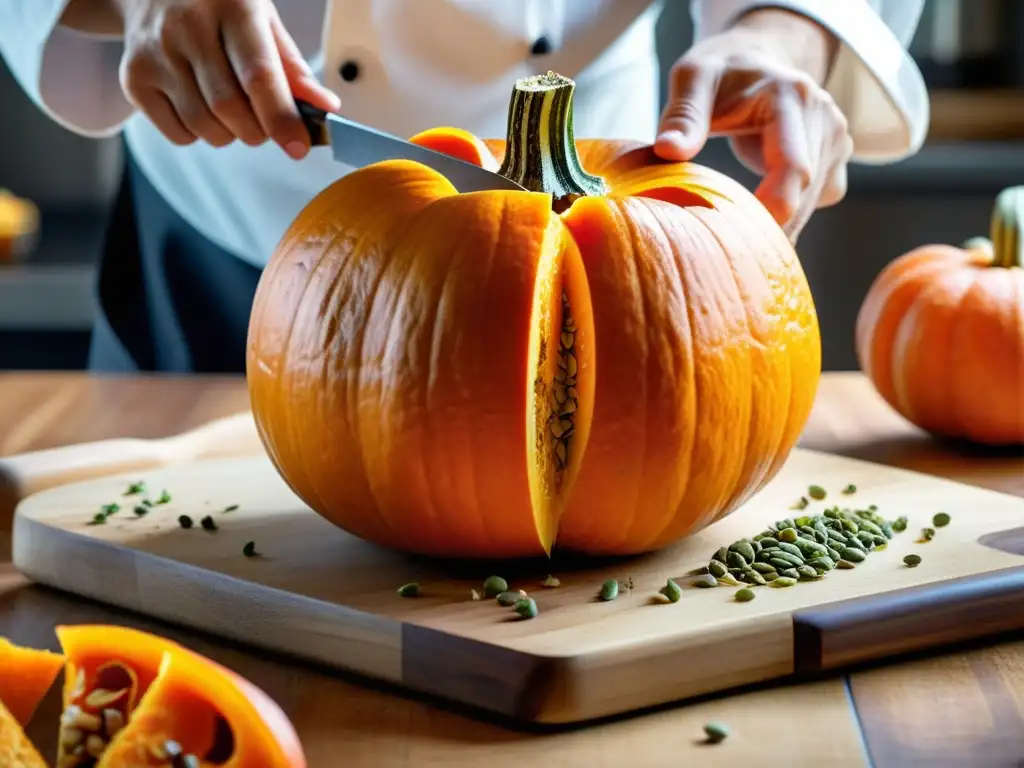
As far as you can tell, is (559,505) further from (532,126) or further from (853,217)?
(853,217)

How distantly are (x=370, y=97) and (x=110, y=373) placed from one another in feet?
1.93

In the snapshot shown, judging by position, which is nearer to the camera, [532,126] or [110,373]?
[532,126]

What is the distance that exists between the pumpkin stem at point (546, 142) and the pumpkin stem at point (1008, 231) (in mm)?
683

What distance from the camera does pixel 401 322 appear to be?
3.19 feet

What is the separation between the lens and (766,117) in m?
1.37

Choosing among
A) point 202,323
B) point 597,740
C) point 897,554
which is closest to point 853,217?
point 202,323

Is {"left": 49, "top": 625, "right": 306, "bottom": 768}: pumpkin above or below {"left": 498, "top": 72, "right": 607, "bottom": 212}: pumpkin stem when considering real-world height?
below

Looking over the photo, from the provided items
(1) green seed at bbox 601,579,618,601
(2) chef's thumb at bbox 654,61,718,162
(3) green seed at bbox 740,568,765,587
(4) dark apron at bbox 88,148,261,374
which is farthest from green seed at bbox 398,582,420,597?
(4) dark apron at bbox 88,148,261,374

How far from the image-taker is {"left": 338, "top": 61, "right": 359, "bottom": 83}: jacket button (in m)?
1.67

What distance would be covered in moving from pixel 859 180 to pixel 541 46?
69.8 inches

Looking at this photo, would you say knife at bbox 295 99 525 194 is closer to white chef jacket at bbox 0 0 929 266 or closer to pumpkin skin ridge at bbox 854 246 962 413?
white chef jacket at bbox 0 0 929 266

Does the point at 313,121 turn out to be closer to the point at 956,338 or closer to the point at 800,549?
the point at 800,549

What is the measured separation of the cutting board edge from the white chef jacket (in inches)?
27.0

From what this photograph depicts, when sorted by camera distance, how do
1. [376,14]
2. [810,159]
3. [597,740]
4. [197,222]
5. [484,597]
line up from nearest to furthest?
[597,740] → [484,597] → [810,159] → [376,14] → [197,222]
